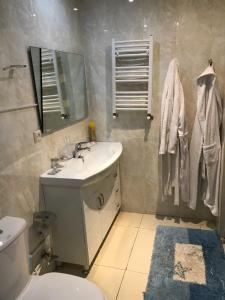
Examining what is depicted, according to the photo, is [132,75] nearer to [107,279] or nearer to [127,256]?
[127,256]

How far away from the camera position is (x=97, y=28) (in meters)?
2.47

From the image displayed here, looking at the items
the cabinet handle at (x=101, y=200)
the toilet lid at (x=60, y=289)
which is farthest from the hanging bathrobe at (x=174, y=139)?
the toilet lid at (x=60, y=289)

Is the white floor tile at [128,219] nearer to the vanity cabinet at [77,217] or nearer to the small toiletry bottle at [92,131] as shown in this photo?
the vanity cabinet at [77,217]

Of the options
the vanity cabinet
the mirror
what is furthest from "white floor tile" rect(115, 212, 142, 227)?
the mirror

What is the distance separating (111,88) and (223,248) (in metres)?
1.95

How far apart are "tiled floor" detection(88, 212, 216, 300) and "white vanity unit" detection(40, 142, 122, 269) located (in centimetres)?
17

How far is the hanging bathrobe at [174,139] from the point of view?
7.58 ft

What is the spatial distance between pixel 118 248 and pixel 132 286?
1.53 feet

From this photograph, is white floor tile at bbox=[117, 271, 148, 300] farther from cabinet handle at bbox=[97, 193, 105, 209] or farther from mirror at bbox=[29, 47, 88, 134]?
mirror at bbox=[29, 47, 88, 134]

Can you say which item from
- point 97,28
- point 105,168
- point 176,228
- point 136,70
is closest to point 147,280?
point 176,228

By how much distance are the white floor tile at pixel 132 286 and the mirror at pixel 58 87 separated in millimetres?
1385

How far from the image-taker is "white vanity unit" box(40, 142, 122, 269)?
1.80 metres

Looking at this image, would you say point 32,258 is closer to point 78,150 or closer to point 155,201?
point 78,150

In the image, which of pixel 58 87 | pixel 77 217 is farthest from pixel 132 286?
pixel 58 87
